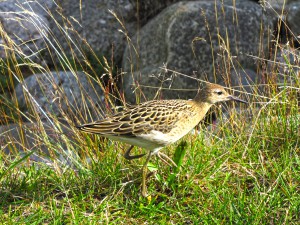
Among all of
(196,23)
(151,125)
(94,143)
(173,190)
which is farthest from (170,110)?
(196,23)

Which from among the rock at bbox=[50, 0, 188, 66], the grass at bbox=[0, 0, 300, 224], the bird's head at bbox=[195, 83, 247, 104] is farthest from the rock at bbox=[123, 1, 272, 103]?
the bird's head at bbox=[195, 83, 247, 104]

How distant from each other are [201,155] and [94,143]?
1142 mm

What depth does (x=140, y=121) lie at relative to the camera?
17.1 feet

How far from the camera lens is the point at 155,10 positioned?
11594 millimetres

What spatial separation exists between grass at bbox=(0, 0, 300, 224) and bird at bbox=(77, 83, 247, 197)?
0.17m

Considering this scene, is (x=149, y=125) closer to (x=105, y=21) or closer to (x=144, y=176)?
(x=144, y=176)

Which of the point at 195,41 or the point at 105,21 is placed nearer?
the point at 195,41

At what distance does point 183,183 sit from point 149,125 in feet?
1.92

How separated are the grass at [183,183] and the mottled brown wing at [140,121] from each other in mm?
279

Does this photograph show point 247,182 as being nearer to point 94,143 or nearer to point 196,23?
point 94,143

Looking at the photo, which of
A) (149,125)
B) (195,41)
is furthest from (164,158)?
(195,41)

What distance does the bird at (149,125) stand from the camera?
5.14 meters

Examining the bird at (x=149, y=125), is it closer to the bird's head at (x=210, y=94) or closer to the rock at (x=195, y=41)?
the bird's head at (x=210, y=94)

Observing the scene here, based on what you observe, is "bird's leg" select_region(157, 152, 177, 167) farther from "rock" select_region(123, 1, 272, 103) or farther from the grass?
"rock" select_region(123, 1, 272, 103)
